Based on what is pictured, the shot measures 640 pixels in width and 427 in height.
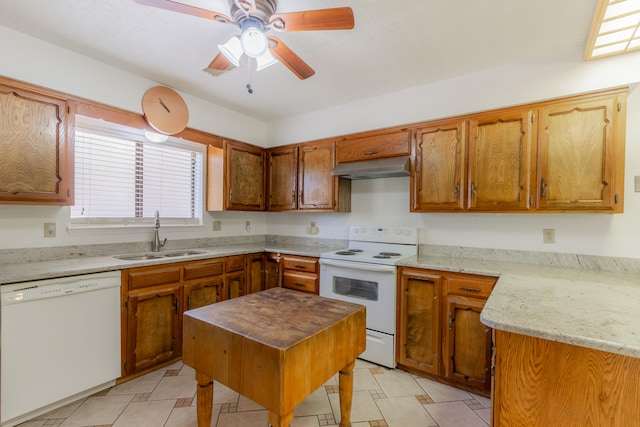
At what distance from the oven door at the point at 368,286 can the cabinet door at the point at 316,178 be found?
708mm

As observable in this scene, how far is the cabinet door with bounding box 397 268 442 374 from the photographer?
2.30 m

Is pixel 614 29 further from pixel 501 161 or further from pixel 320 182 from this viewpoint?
pixel 320 182

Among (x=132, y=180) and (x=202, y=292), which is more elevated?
(x=132, y=180)

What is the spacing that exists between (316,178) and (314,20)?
1921 millimetres

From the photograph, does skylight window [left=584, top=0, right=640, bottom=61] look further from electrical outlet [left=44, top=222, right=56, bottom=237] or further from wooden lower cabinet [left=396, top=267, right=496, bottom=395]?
electrical outlet [left=44, top=222, right=56, bottom=237]

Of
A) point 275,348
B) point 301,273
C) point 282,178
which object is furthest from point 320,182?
point 275,348

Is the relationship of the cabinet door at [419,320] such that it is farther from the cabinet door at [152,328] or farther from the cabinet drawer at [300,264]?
the cabinet door at [152,328]

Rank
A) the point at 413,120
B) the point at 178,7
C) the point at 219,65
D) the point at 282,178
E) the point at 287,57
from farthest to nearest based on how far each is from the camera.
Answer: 1. the point at 282,178
2. the point at 413,120
3. the point at 219,65
4. the point at 287,57
5. the point at 178,7

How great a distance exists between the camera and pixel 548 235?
2.34m

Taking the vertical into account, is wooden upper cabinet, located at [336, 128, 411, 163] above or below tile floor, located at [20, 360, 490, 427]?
above

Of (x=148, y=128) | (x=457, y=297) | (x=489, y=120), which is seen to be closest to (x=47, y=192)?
(x=148, y=128)

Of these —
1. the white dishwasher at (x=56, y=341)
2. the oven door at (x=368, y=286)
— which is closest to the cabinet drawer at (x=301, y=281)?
the oven door at (x=368, y=286)

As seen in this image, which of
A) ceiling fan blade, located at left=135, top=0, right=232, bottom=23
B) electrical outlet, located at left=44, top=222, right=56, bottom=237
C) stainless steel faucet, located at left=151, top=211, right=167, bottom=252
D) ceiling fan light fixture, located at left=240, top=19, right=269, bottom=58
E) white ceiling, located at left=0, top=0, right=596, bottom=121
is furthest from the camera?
stainless steel faucet, located at left=151, top=211, right=167, bottom=252

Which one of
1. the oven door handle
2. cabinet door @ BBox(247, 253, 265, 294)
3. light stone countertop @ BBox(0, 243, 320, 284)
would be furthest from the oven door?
light stone countertop @ BBox(0, 243, 320, 284)
